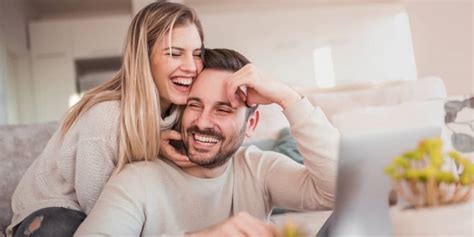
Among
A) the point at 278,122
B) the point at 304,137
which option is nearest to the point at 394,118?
the point at 304,137

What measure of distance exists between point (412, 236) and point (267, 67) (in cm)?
69

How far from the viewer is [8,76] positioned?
230 cm

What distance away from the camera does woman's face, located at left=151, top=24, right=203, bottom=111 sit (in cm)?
55

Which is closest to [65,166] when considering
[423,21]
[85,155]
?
[85,155]

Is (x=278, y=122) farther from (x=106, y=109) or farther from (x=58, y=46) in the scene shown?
(x=58, y=46)

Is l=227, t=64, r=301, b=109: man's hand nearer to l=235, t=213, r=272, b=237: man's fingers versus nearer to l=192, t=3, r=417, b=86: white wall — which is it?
l=235, t=213, r=272, b=237: man's fingers

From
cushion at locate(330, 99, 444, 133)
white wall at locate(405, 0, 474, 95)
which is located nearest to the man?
cushion at locate(330, 99, 444, 133)

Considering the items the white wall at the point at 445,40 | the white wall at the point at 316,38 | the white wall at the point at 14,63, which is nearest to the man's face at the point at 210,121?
the white wall at the point at 316,38

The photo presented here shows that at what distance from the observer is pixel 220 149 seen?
541 mm

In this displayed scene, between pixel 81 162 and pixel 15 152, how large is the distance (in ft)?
1.56

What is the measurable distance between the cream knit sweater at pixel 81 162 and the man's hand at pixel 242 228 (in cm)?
16

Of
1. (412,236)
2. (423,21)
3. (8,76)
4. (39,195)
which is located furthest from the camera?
(8,76)

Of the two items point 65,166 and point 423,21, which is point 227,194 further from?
point 423,21

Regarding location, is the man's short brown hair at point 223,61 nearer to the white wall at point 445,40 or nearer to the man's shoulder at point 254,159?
the man's shoulder at point 254,159
